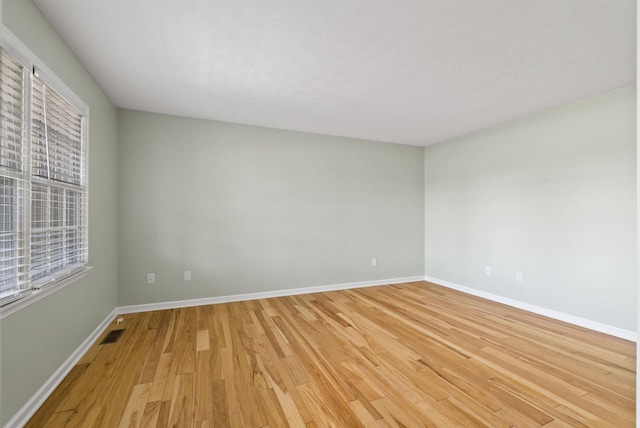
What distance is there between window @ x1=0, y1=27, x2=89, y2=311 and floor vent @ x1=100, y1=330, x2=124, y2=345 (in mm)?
754

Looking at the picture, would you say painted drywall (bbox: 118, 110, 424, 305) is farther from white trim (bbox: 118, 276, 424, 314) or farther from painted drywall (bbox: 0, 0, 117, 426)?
painted drywall (bbox: 0, 0, 117, 426)

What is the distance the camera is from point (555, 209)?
3068 millimetres

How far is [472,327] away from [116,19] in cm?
397

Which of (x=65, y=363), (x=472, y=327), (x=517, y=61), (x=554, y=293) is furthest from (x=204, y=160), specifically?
(x=554, y=293)

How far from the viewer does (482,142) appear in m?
3.88

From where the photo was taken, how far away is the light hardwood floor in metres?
1.55

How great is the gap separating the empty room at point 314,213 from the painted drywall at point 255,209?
29 millimetres

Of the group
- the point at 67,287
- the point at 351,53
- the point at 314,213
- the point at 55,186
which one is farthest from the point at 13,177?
the point at 314,213

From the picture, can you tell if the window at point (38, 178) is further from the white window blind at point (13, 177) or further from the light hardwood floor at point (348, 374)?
the light hardwood floor at point (348, 374)

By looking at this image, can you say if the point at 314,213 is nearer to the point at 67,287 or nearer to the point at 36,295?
the point at 67,287

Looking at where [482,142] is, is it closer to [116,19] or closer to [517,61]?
[517,61]

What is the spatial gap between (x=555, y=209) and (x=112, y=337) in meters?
4.89

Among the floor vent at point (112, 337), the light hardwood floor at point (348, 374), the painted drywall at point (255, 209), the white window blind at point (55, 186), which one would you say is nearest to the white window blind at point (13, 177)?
the white window blind at point (55, 186)

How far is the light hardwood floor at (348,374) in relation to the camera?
155 cm
